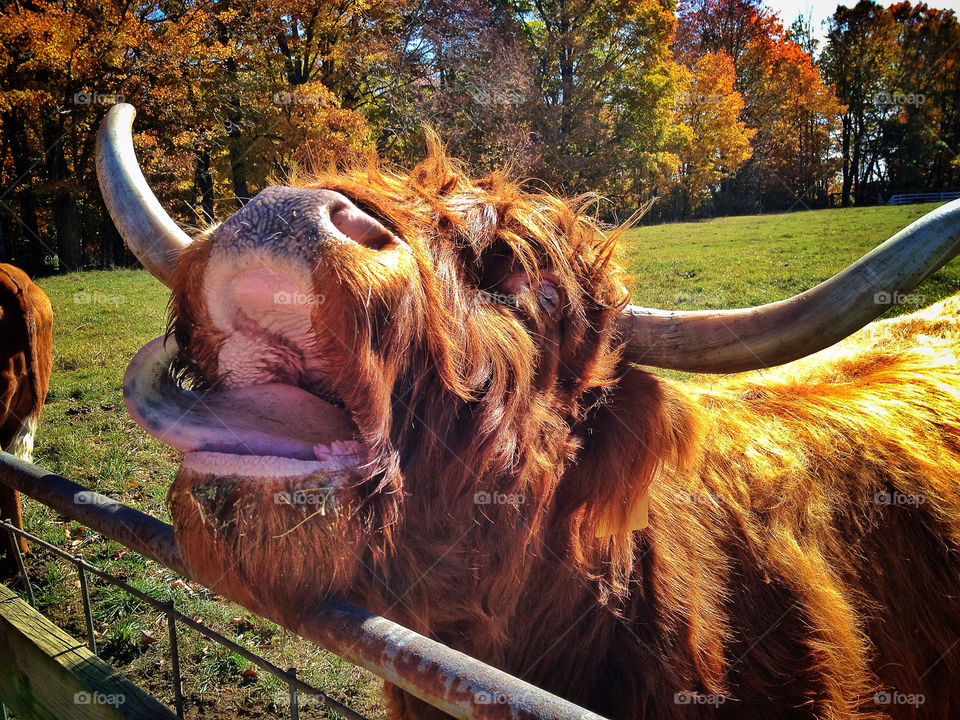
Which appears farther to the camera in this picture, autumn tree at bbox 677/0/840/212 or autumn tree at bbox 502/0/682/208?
autumn tree at bbox 677/0/840/212

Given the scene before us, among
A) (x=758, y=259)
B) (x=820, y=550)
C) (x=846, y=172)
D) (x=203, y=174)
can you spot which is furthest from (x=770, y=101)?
(x=820, y=550)

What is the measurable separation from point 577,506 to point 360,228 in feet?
3.07

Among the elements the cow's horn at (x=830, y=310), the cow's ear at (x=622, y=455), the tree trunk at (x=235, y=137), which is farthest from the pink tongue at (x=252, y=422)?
the tree trunk at (x=235, y=137)

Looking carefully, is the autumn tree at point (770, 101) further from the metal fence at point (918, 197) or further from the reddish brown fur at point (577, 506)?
the reddish brown fur at point (577, 506)

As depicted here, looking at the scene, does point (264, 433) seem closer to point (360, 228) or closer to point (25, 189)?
point (360, 228)

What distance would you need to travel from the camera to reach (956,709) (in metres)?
2.18

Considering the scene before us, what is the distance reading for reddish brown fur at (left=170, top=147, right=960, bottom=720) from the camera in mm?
1174

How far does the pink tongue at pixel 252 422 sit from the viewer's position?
1.11 meters

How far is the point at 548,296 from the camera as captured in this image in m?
1.60

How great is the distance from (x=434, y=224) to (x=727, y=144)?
109 ft

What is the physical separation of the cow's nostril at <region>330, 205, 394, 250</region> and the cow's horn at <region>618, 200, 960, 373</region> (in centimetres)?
89

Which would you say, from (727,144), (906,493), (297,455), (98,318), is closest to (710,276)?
(906,493)

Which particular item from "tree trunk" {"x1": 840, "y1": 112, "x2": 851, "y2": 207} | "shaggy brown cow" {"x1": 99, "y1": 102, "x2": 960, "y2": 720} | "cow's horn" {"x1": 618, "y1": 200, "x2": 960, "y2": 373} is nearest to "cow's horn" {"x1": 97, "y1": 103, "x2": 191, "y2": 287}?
"shaggy brown cow" {"x1": 99, "y1": 102, "x2": 960, "y2": 720}

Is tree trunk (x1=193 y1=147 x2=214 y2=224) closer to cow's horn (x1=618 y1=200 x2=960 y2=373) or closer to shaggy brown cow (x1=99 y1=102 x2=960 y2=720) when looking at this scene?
shaggy brown cow (x1=99 y1=102 x2=960 y2=720)
